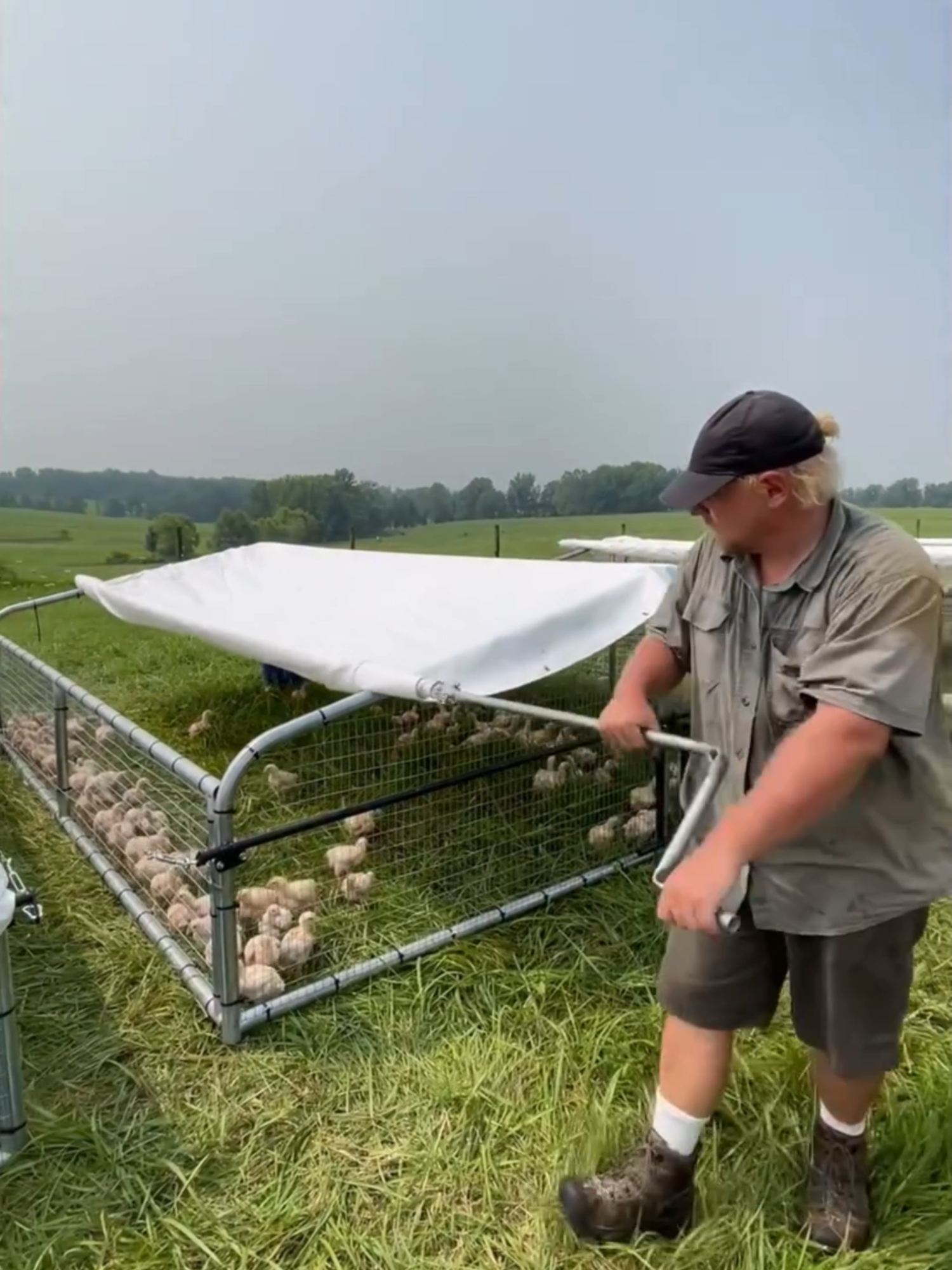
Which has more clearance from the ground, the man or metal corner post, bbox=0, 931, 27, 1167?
the man

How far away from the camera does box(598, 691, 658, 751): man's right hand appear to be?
4.27 ft

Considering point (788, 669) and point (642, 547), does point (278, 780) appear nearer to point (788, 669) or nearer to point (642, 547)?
point (642, 547)

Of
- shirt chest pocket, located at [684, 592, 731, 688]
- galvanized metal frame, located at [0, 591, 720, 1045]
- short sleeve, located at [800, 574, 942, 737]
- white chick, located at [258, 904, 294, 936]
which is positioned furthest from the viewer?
white chick, located at [258, 904, 294, 936]

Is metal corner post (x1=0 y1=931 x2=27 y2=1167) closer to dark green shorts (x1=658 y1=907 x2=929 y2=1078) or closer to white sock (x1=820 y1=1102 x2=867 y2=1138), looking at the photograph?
dark green shorts (x1=658 y1=907 x2=929 y2=1078)

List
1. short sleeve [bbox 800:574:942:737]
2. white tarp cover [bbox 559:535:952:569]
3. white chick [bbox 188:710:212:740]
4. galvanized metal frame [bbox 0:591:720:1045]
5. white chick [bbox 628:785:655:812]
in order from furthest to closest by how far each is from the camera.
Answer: white chick [bbox 188:710:212:740]
white tarp cover [bbox 559:535:952:569]
white chick [bbox 628:785:655:812]
galvanized metal frame [bbox 0:591:720:1045]
short sleeve [bbox 800:574:942:737]

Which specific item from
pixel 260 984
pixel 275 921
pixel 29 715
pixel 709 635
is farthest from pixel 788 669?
pixel 29 715

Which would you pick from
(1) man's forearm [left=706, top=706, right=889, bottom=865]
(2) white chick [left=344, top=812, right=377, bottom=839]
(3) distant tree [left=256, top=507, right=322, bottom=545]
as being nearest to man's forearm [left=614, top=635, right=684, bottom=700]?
(1) man's forearm [left=706, top=706, right=889, bottom=865]

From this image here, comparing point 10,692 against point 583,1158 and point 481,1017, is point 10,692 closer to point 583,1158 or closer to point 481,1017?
point 481,1017

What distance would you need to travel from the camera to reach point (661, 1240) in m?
1.32

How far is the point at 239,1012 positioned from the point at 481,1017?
51 centimetres

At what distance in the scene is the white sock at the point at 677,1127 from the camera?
1267 millimetres

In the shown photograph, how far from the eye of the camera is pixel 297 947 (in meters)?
2.04

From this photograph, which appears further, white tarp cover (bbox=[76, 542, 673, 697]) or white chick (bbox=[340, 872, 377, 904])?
white chick (bbox=[340, 872, 377, 904])

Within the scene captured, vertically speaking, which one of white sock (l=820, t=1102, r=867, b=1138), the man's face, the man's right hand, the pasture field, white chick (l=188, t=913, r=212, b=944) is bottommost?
the pasture field
